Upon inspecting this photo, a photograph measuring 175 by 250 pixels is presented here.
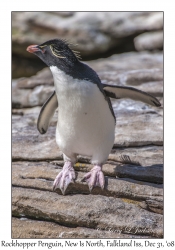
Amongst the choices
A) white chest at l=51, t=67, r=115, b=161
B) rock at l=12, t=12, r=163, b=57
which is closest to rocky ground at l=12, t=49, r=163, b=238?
white chest at l=51, t=67, r=115, b=161

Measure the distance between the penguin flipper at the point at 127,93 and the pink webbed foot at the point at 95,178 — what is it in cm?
47

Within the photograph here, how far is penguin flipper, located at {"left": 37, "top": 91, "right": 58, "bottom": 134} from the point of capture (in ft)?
8.52

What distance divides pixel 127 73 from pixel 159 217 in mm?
2241

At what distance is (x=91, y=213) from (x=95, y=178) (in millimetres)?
228

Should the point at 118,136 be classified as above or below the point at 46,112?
below

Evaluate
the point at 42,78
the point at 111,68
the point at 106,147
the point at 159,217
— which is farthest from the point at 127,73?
the point at 159,217

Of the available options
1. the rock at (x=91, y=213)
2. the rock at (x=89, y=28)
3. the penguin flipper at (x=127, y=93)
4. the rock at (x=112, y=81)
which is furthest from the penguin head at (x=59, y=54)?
the rock at (x=89, y=28)

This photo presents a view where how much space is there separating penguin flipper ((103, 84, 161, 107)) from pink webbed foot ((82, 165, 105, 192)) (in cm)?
47

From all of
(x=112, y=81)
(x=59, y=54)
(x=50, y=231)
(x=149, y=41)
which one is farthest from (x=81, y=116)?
(x=149, y=41)

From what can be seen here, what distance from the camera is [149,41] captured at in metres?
5.57

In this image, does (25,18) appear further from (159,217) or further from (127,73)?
(159,217)

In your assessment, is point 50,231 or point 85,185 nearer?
point 50,231

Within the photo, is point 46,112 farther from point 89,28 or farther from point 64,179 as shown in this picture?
point 89,28
